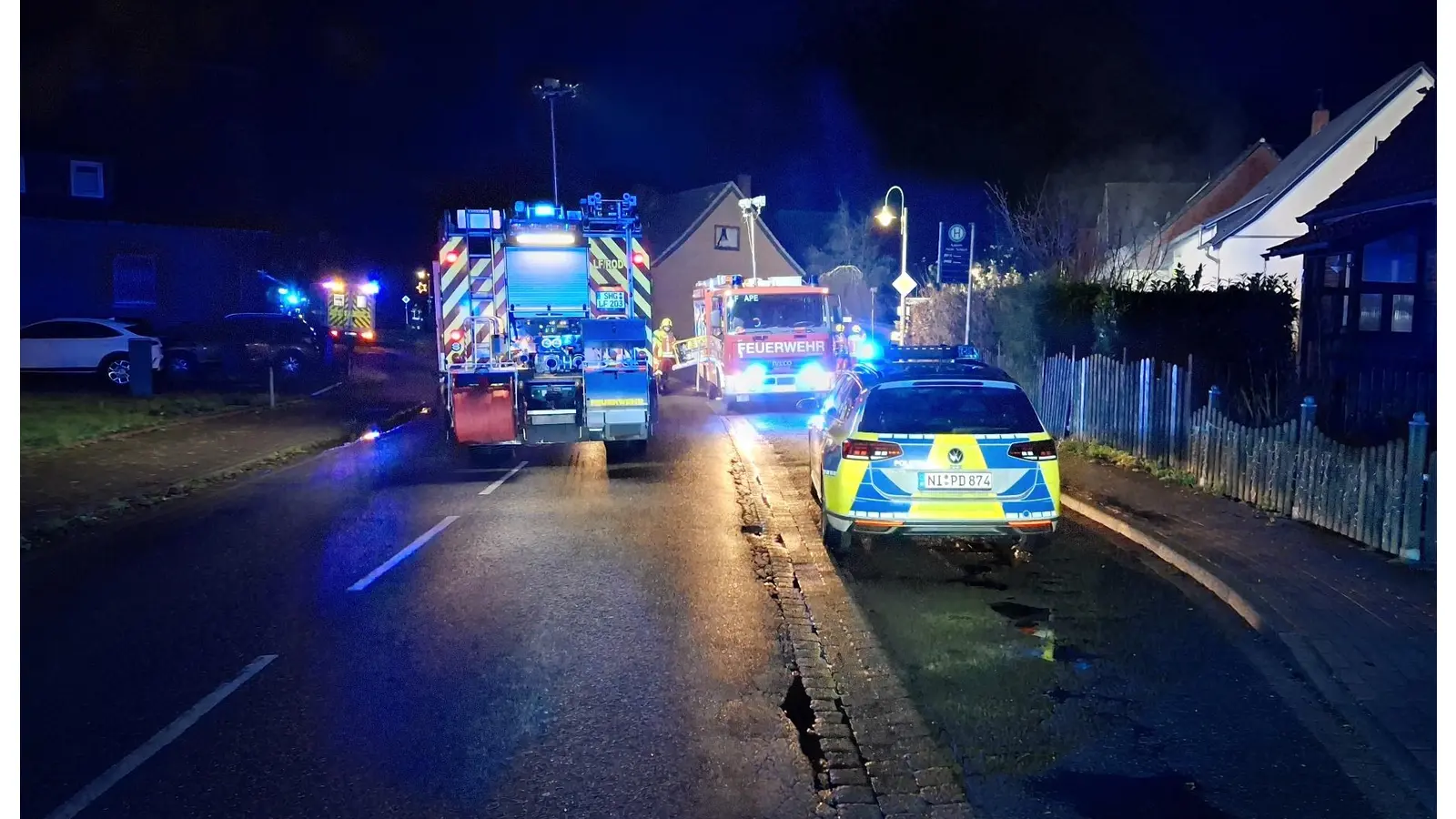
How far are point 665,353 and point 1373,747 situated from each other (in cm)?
2656

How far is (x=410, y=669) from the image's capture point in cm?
642

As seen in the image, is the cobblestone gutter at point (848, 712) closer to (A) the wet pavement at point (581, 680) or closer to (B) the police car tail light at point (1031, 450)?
(A) the wet pavement at point (581, 680)

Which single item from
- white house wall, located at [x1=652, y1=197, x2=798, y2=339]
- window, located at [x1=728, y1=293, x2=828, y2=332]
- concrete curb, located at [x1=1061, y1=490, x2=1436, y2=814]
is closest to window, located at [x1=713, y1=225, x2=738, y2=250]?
white house wall, located at [x1=652, y1=197, x2=798, y2=339]

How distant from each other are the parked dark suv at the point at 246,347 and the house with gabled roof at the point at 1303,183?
2398 centimetres

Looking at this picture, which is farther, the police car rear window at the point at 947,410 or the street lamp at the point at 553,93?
the street lamp at the point at 553,93

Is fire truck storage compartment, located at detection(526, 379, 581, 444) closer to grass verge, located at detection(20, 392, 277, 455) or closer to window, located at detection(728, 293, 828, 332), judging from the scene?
grass verge, located at detection(20, 392, 277, 455)

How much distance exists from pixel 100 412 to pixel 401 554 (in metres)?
14.2

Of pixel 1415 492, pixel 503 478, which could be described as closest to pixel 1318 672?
pixel 1415 492

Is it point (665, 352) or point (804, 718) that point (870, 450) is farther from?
point (665, 352)

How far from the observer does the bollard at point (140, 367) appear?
2423 centimetres

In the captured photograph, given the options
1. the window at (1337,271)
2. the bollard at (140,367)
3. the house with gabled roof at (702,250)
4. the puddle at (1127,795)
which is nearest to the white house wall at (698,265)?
the house with gabled roof at (702,250)

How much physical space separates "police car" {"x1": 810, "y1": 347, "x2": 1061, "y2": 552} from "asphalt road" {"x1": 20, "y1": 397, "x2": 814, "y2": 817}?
3.96 feet

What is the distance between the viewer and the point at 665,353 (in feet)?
102

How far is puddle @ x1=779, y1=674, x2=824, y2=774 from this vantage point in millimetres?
5199
